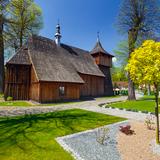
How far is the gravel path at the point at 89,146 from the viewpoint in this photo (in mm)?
6375

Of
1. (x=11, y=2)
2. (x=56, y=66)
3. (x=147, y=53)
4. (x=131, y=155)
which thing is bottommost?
(x=131, y=155)

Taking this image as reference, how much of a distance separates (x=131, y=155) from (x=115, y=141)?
4.86 ft

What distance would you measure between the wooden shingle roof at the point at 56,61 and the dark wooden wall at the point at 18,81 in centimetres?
196

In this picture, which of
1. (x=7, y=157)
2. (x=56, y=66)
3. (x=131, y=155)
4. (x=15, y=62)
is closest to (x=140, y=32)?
(x=56, y=66)

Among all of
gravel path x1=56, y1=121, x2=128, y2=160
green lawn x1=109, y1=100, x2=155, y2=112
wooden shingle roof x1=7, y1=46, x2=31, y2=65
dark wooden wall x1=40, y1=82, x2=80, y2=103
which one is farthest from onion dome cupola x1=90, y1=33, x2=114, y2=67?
gravel path x1=56, y1=121, x2=128, y2=160

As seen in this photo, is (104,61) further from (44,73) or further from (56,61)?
(44,73)

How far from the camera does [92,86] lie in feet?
114

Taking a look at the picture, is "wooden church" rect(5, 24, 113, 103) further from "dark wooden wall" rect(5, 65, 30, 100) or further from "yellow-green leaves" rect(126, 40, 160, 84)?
"yellow-green leaves" rect(126, 40, 160, 84)

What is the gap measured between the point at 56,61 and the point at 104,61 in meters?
15.7

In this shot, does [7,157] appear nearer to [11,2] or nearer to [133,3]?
[11,2]

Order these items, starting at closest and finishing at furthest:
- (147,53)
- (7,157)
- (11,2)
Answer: (7,157)
(147,53)
(11,2)

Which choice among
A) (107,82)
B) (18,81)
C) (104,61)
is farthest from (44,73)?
(107,82)

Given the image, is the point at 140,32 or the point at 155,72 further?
the point at 140,32

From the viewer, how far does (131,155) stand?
6.72 metres
